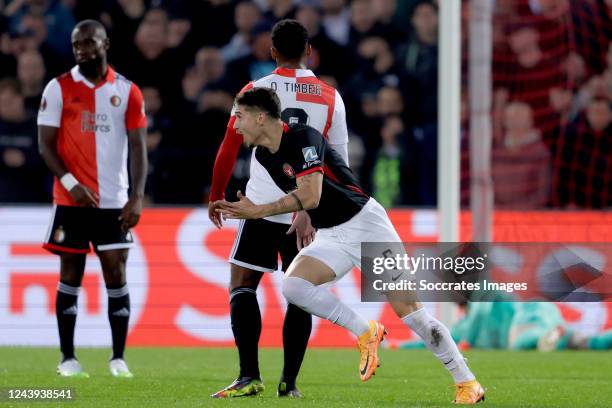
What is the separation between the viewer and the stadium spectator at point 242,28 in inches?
583

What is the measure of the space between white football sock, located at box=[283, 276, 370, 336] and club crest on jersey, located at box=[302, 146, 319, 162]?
0.62 m

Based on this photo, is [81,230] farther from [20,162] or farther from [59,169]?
[20,162]

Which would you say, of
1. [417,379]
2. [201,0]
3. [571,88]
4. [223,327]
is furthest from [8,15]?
[417,379]

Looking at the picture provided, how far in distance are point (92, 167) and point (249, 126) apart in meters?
2.31

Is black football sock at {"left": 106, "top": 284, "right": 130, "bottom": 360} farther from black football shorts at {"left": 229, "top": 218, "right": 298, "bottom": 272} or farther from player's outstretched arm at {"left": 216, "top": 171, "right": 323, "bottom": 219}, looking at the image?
player's outstretched arm at {"left": 216, "top": 171, "right": 323, "bottom": 219}

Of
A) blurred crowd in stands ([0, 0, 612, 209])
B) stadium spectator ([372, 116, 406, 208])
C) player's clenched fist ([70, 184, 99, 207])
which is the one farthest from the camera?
blurred crowd in stands ([0, 0, 612, 209])

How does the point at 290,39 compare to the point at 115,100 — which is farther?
the point at 115,100

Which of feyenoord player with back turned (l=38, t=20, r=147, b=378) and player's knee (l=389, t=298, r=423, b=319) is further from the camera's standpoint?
feyenoord player with back turned (l=38, t=20, r=147, b=378)

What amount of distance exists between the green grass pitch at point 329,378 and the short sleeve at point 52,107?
1.69 m

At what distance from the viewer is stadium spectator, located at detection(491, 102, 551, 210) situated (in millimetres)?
13641

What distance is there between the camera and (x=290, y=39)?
7.30 meters

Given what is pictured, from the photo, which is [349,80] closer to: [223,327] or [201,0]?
[201,0]

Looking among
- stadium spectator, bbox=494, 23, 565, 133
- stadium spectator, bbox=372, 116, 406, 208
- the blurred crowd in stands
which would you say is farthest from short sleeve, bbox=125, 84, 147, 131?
stadium spectator, bbox=494, 23, 565, 133

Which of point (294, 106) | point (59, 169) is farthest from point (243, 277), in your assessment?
point (59, 169)
